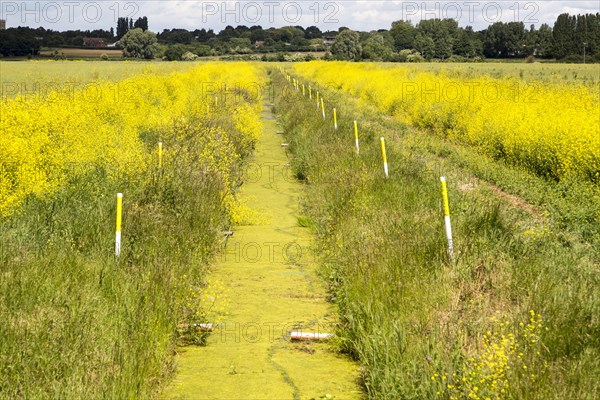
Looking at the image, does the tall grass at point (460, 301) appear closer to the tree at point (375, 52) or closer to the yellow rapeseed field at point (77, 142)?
the yellow rapeseed field at point (77, 142)

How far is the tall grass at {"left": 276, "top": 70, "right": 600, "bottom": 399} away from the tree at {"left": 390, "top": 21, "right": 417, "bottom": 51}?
101 m

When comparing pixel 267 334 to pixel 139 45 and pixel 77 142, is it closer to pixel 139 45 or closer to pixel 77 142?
pixel 77 142

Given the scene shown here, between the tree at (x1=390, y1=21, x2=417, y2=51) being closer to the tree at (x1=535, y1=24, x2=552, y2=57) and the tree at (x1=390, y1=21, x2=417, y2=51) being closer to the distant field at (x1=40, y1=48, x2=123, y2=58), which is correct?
the tree at (x1=535, y1=24, x2=552, y2=57)

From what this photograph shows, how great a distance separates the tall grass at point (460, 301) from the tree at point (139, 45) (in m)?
84.5

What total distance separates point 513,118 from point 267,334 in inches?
488

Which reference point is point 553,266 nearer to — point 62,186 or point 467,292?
point 467,292

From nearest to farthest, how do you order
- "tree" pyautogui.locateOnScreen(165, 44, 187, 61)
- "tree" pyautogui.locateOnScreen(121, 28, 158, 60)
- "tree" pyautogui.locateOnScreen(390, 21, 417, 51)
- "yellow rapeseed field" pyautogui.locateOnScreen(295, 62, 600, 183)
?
"yellow rapeseed field" pyautogui.locateOnScreen(295, 62, 600, 183) < "tree" pyautogui.locateOnScreen(121, 28, 158, 60) < "tree" pyautogui.locateOnScreen(165, 44, 187, 61) < "tree" pyautogui.locateOnScreen(390, 21, 417, 51)

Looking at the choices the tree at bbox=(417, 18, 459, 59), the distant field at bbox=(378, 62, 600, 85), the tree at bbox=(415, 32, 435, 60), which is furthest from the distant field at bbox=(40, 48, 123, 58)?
the distant field at bbox=(378, 62, 600, 85)

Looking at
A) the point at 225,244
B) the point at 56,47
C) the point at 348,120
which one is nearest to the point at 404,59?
the point at 56,47

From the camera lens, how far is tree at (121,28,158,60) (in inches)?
3546

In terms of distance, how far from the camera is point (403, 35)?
398 feet

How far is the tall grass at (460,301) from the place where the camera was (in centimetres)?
484

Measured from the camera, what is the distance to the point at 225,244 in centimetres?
1030

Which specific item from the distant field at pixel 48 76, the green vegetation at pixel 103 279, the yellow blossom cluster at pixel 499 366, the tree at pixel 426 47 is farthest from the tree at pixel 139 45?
the yellow blossom cluster at pixel 499 366
